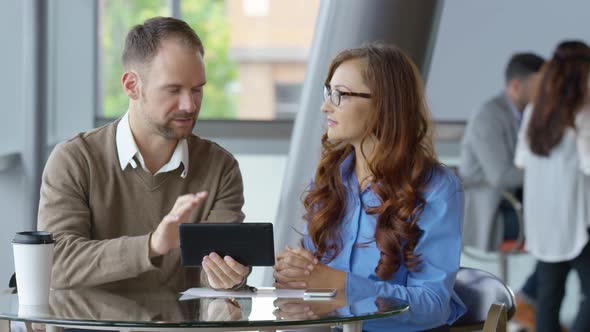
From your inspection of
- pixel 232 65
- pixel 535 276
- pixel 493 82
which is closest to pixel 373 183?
pixel 535 276

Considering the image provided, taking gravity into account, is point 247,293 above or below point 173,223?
below

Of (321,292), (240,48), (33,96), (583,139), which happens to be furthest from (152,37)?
(240,48)

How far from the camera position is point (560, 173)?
183 inches

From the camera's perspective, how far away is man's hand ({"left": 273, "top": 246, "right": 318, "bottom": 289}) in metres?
2.17

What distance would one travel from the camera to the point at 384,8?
340cm

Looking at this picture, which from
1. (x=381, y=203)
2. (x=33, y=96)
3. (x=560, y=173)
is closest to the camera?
(x=381, y=203)

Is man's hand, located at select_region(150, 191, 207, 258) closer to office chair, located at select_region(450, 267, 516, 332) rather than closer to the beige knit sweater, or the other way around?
the beige knit sweater

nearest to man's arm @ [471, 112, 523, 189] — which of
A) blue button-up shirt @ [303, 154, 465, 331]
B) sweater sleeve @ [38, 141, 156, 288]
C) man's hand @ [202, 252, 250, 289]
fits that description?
blue button-up shirt @ [303, 154, 465, 331]

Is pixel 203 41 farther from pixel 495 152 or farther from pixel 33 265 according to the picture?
pixel 33 265

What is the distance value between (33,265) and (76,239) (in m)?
0.30

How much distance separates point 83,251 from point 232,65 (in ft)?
16.3

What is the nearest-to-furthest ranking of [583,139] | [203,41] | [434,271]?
1. [434,271]
2. [583,139]
3. [203,41]

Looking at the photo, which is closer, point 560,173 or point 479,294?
point 479,294

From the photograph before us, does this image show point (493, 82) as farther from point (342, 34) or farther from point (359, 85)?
point (359, 85)
